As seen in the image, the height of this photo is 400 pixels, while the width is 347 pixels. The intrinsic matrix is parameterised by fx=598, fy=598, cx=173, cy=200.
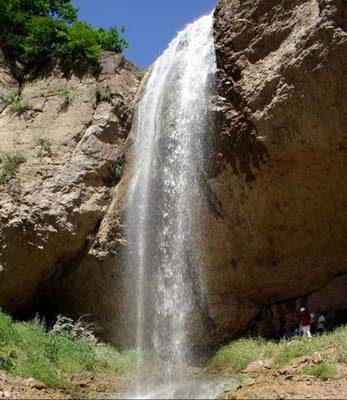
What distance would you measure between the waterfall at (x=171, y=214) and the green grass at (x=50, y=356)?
1266 millimetres

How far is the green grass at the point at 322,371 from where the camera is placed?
10031mm

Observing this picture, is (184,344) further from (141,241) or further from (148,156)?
(148,156)

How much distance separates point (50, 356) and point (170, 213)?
462 cm

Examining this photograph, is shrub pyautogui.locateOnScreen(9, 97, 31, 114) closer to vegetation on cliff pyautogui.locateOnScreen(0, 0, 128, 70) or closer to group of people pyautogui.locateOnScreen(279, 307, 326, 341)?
vegetation on cliff pyautogui.locateOnScreen(0, 0, 128, 70)

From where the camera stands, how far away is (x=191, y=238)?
14906 mm

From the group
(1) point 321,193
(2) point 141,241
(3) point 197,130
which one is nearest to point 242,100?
(3) point 197,130

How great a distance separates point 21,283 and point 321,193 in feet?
26.8

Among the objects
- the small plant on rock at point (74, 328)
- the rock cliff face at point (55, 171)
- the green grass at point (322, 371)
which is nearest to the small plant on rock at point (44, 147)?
the rock cliff face at point (55, 171)

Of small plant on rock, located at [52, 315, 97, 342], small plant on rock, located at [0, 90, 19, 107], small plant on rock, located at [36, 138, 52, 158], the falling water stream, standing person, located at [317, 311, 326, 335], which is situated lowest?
standing person, located at [317, 311, 326, 335]

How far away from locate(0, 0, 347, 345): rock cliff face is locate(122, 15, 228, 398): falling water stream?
42 centimetres

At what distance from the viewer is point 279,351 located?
40.7 ft

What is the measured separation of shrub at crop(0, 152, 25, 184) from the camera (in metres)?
16.5

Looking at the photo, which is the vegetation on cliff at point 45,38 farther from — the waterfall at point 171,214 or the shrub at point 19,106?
the waterfall at point 171,214

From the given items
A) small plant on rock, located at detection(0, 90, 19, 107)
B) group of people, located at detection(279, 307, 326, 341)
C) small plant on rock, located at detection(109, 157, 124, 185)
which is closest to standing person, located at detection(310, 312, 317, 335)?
group of people, located at detection(279, 307, 326, 341)
